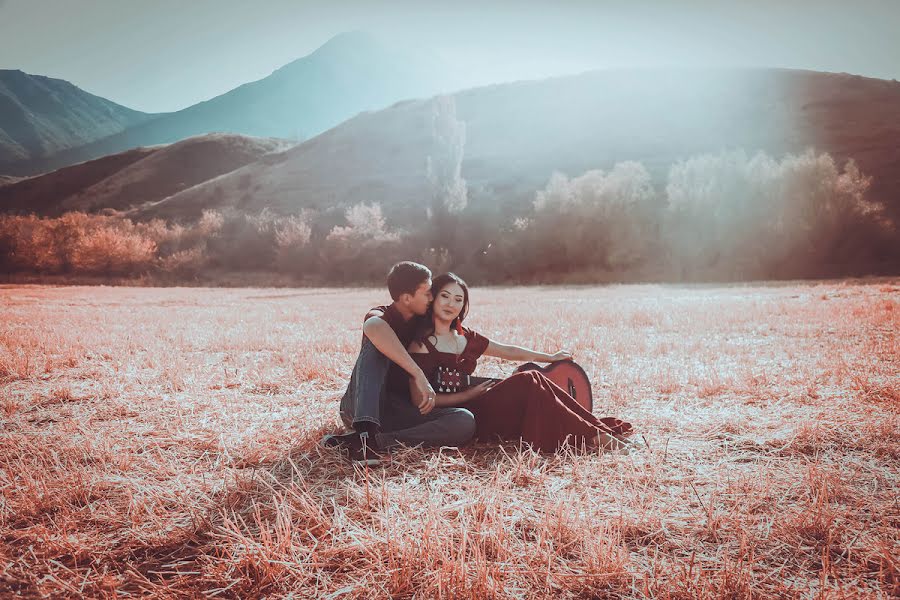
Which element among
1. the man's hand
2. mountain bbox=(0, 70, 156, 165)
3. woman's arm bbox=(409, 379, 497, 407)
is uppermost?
mountain bbox=(0, 70, 156, 165)

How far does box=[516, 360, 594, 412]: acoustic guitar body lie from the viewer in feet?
16.6

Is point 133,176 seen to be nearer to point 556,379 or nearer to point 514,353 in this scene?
point 514,353

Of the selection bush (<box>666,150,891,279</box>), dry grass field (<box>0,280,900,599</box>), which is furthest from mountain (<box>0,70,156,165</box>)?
bush (<box>666,150,891,279</box>)

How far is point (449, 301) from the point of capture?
4.53 metres

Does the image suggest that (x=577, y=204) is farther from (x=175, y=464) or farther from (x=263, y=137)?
(x=263, y=137)

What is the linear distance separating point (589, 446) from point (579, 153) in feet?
225

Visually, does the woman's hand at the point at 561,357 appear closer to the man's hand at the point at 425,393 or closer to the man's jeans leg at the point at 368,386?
the man's hand at the point at 425,393

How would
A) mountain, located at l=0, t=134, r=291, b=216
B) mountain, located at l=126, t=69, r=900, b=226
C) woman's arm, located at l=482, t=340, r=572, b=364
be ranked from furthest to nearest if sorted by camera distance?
mountain, located at l=0, t=134, r=291, b=216, mountain, located at l=126, t=69, r=900, b=226, woman's arm, located at l=482, t=340, r=572, b=364

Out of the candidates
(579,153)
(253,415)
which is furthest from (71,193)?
(253,415)

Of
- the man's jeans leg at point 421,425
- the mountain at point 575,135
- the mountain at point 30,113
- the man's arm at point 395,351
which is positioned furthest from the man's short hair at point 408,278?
the mountain at point 575,135

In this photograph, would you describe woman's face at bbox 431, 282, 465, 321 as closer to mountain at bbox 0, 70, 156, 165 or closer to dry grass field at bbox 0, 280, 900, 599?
dry grass field at bbox 0, 280, 900, 599

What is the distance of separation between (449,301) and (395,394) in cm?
96

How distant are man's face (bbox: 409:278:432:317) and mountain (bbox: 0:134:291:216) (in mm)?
102931

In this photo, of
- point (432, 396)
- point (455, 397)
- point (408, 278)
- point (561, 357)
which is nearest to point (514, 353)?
point (561, 357)
